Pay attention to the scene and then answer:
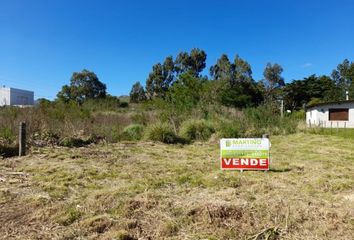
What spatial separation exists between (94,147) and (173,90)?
847cm

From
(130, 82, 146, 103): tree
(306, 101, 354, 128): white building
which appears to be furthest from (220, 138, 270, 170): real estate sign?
(130, 82, 146, 103): tree

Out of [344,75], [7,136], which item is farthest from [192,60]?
[7,136]

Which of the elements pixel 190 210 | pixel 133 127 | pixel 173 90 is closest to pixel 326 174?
pixel 190 210

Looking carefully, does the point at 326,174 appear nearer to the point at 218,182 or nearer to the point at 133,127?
the point at 218,182

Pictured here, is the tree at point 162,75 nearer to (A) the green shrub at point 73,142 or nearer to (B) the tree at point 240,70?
(B) the tree at point 240,70

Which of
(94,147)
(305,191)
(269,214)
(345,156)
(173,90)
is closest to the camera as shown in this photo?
(269,214)

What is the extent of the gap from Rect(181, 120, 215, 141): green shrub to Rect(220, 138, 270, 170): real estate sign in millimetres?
Result: 5299

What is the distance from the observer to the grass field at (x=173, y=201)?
2533 mm

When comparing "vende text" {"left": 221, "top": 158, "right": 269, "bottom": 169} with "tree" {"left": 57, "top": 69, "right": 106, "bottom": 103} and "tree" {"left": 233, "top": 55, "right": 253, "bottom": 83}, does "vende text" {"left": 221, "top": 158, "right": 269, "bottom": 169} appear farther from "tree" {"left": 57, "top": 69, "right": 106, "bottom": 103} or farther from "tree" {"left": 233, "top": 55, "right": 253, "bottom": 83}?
"tree" {"left": 57, "top": 69, "right": 106, "bottom": 103}

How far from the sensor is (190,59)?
37.3 meters

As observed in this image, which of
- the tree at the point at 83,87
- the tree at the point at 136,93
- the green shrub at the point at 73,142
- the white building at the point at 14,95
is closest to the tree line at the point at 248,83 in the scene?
the tree at the point at 136,93

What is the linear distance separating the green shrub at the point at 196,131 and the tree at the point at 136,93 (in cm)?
3028

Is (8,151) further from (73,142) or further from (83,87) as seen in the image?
(83,87)

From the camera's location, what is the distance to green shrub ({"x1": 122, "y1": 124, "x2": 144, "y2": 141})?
10038mm
